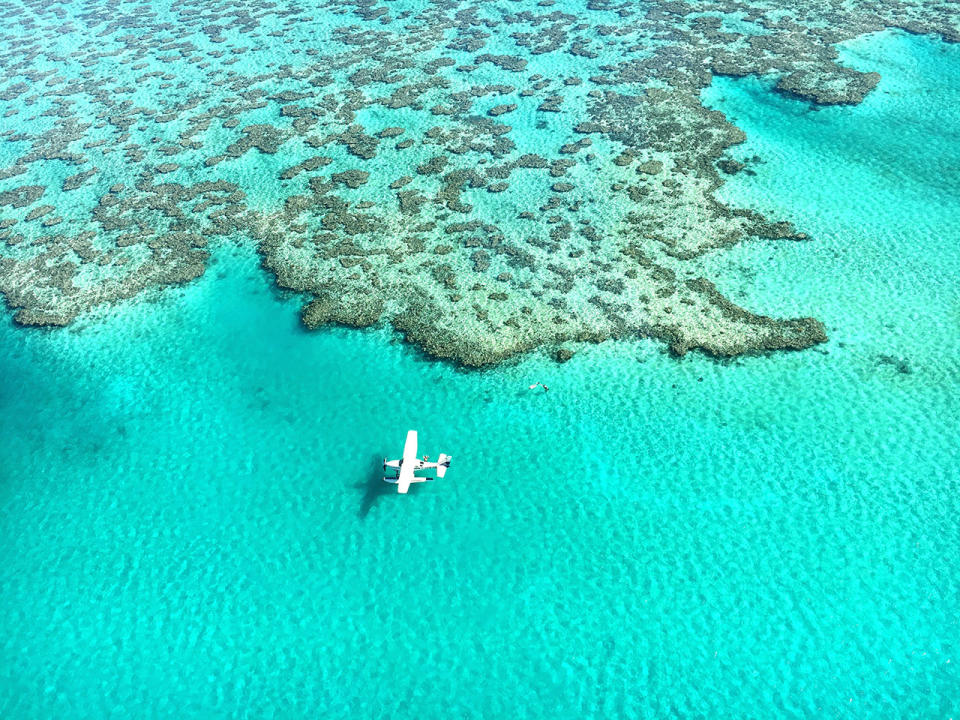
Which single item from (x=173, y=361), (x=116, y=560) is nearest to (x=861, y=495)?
(x=116, y=560)

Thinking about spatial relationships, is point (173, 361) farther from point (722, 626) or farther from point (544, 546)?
point (722, 626)

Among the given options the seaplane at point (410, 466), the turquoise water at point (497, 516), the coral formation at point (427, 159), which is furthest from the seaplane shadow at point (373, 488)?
the coral formation at point (427, 159)

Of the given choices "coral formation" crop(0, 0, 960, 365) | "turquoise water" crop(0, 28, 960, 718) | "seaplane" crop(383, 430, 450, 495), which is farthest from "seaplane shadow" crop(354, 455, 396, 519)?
"coral formation" crop(0, 0, 960, 365)

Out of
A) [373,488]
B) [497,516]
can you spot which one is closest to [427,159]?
[373,488]

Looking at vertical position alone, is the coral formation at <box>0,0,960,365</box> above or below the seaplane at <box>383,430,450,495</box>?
above

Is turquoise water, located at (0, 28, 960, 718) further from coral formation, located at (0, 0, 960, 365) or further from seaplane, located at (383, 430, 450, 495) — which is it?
coral formation, located at (0, 0, 960, 365)

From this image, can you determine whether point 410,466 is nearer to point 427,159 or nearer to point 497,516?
point 497,516
